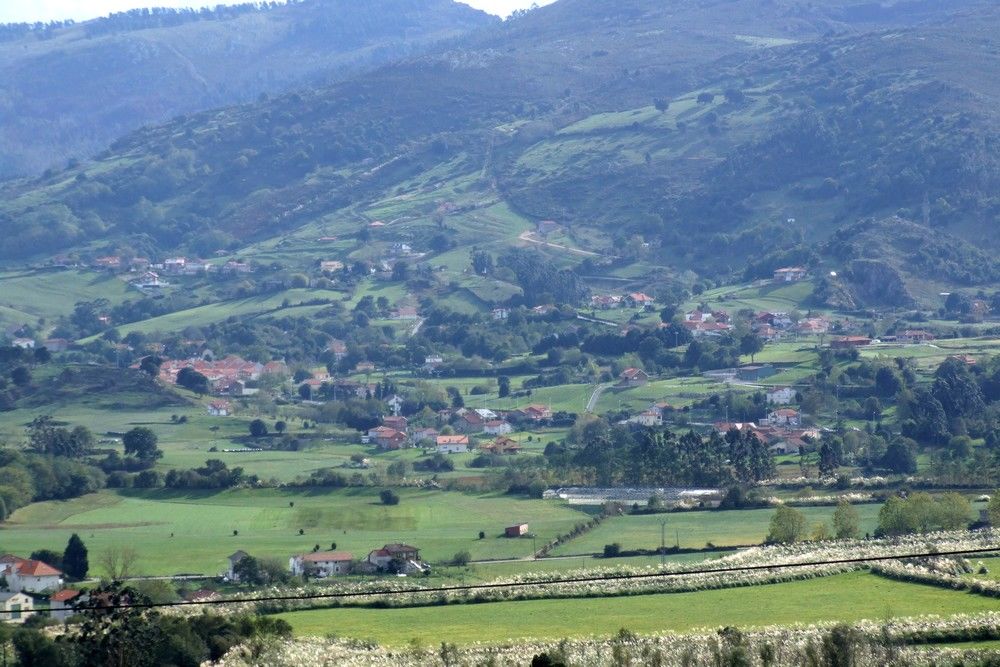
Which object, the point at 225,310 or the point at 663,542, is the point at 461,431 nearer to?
the point at 663,542

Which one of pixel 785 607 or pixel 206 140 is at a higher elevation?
pixel 206 140

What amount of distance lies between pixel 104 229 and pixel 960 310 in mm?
88498

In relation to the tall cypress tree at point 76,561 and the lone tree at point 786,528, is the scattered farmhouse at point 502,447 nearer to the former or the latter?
the lone tree at point 786,528

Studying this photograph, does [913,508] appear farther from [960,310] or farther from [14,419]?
[960,310]

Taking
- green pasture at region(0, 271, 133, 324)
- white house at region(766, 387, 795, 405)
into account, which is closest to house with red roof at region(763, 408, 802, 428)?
white house at region(766, 387, 795, 405)

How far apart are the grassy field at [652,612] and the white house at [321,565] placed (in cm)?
599

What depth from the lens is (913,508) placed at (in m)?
52.7

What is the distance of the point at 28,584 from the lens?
49375 mm

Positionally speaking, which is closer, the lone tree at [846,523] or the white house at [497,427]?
the lone tree at [846,523]

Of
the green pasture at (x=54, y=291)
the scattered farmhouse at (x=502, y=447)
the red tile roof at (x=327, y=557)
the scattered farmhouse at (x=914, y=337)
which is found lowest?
the scattered farmhouse at (x=502, y=447)

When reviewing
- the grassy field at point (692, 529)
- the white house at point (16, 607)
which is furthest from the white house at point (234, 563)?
the grassy field at point (692, 529)

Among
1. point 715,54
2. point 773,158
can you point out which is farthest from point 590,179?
point 715,54

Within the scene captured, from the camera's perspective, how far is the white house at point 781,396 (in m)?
86.2

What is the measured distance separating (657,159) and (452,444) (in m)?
83.6
